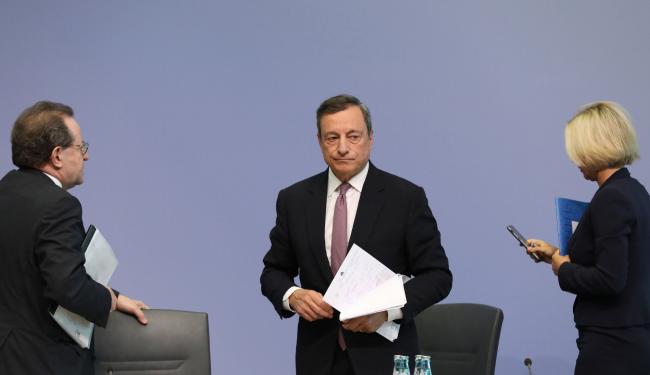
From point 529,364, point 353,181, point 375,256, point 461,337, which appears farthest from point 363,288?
point 529,364

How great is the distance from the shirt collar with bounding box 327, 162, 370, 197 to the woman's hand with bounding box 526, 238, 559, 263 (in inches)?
26.9

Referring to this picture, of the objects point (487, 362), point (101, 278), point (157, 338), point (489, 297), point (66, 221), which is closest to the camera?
point (66, 221)

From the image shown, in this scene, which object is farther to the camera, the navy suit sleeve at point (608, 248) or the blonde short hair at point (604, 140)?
the blonde short hair at point (604, 140)

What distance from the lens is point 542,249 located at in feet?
9.05

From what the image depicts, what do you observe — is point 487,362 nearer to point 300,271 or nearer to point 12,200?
point 300,271

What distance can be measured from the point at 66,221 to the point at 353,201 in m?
0.90

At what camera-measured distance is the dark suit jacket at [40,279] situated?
2252mm

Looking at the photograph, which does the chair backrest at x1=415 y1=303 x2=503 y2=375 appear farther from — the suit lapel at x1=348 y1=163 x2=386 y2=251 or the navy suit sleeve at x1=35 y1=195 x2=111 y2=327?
the navy suit sleeve at x1=35 y1=195 x2=111 y2=327

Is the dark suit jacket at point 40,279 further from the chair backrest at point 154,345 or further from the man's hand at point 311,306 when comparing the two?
the man's hand at point 311,306

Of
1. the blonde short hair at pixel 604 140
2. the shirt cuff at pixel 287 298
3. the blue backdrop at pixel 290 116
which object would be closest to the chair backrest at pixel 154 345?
the shirt cuff at pixel 287 298

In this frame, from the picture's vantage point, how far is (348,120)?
2.56m

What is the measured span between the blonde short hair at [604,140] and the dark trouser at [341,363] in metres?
1.05

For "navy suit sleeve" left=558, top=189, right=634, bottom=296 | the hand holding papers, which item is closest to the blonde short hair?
"navy suit sleeve" left=558, top=189, right=634, bottom=296

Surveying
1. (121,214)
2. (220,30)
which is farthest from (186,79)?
(121,214)
